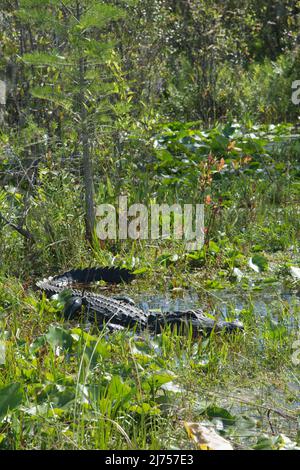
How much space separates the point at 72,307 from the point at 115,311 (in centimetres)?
37

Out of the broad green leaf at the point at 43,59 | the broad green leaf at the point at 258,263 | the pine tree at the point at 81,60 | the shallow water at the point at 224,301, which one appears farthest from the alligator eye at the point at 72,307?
the broad green leaf at the point at 43,59

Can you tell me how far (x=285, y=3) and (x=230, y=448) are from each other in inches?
477

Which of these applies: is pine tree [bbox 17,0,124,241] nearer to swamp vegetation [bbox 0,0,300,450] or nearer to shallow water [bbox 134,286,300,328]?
swamp vegetation [bbox 0,0,300,450]

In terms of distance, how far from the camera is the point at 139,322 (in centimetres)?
523

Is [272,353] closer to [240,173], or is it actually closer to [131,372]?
[131,372]

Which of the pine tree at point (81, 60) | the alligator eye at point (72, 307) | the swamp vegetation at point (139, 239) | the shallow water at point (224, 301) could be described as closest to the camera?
the swamp vegetation at point (139, 239)

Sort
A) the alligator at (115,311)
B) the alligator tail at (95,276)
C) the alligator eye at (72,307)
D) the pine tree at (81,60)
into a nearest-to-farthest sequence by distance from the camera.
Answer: the alligator at (115,311) < the alligator eye at (72,307) < the alligator tail at (95,276) < the pine tree at (81,60)

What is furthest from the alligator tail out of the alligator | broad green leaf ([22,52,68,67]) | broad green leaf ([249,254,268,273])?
broad green leaf ([22,52,68,67])

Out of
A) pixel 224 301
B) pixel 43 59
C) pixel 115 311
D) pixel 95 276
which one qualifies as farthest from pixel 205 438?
pixel 43 59

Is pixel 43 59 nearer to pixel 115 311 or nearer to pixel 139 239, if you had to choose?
pixel 139 239

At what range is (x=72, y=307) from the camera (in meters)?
5.52

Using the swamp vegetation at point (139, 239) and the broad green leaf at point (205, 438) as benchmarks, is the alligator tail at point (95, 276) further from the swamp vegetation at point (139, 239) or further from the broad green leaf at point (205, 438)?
the broad green leaf at point (205, 438)

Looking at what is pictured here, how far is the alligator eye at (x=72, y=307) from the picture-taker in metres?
5.50
